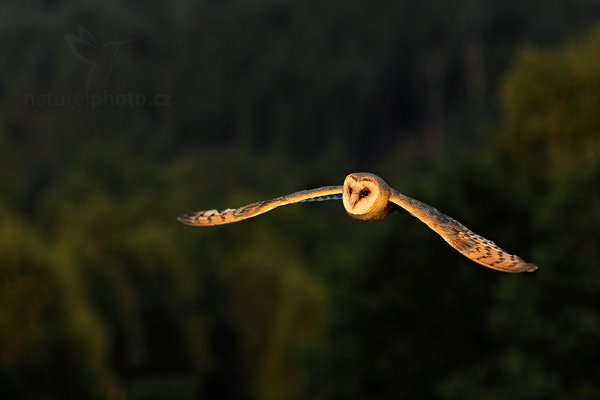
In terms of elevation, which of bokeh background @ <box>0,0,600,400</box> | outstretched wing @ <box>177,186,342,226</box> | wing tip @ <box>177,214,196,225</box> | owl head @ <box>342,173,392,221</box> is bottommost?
bokeh background @ <box>0,0,600,400</box>

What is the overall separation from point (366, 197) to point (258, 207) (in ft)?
5.38

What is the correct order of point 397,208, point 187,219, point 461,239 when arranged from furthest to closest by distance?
point 187,219, point 397,208, point 461,239

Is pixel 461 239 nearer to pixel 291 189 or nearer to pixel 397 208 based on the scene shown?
pixel 397 208

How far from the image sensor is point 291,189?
402 feet

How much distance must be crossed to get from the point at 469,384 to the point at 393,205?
26721 mm

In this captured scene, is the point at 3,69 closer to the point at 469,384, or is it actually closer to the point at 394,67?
the point at 394,67

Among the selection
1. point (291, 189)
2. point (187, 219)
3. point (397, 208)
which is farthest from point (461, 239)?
point (291, 189)

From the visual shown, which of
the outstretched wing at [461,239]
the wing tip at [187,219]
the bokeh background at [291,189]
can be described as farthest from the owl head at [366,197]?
the bokeh background at [291,189]

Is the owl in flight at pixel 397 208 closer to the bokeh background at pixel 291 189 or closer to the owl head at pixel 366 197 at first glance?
the owl head at pixel 366 197

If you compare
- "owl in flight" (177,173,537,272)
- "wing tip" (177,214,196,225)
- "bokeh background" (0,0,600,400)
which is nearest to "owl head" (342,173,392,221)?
"owl in flight" (177,173,537,272)

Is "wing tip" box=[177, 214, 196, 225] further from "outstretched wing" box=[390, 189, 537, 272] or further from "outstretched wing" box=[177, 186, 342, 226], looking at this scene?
"outstretched wing" box=[390, 189, 537, 272]

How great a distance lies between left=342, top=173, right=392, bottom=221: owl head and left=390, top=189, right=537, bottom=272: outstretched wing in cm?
23

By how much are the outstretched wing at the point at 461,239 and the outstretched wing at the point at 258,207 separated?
2.16 ft

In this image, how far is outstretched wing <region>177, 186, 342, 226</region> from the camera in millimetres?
13672
